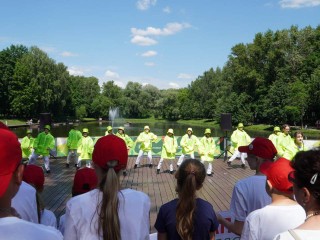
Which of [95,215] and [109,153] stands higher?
[109,153]

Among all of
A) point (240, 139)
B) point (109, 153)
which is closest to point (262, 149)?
point (109, 153)

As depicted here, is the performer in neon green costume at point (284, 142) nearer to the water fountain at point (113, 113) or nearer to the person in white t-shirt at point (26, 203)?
the person in white t-shirt at point (26, 203)

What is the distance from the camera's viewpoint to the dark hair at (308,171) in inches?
64.8

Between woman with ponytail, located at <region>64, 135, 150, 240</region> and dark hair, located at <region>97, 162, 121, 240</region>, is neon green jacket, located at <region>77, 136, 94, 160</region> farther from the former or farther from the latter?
dark hair, located at <region>97, 162, 121, 240</region>

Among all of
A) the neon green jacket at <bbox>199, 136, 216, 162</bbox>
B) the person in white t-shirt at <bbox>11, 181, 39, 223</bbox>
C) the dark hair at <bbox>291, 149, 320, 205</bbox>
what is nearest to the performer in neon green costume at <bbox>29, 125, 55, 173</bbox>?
the neon green jacket at <bbox>199, 136, 216, 162</bbox>

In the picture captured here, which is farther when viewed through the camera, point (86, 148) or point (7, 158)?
point (86, 148)

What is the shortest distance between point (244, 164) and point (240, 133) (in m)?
1.38

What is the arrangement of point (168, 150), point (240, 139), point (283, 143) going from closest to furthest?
point (283, 143)
point (168, 150)
point (240, 139)

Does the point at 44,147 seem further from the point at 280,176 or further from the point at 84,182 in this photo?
the point at 280,176

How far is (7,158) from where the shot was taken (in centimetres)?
138

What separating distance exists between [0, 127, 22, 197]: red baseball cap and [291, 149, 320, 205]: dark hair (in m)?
1.30

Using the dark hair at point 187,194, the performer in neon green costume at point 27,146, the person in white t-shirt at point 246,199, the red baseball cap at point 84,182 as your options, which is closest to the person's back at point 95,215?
the dark hair at point 187,194

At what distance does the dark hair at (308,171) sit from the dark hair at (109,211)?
1.07 meters

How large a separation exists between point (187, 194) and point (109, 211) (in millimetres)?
890
